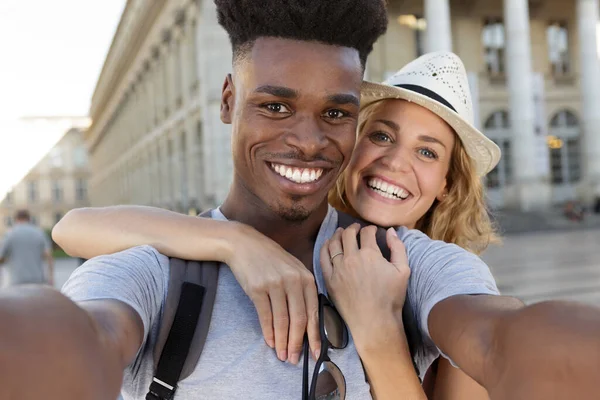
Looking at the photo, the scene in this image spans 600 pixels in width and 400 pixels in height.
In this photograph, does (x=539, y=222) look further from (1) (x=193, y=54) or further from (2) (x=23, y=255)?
(2) (x=23, y=255)

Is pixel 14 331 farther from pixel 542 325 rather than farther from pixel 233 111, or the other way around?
pixel 233 111

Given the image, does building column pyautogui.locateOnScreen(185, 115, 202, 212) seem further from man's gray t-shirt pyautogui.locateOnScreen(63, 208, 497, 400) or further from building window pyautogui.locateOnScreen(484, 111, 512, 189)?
man's gray t-shirt pyautogui.locateOnScreen(63, 208, 497, 400)

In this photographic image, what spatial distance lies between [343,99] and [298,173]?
0.20m

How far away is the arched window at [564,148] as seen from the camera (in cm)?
3195

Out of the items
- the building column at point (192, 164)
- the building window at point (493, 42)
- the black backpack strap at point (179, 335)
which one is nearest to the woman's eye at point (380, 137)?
the black backpack strap at point (179, 335)

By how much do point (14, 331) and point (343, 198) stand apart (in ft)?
6.74

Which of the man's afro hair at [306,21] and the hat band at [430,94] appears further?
the hat band at [430,94]

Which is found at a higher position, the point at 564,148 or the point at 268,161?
the point at 564,148

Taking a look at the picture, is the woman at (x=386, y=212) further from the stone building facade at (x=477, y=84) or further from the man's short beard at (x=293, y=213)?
the stone building facade at (x=477, y=84)

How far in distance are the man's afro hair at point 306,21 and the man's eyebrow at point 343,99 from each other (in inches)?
5.0

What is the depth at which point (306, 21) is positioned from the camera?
5.09 feet

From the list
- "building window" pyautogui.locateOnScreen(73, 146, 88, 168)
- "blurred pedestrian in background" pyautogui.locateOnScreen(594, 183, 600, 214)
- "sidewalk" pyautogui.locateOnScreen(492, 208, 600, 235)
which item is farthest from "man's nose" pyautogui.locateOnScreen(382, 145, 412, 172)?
"building window" pyautogui.locateOnScreen(73, 146, 88, 168)

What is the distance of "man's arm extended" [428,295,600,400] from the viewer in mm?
810

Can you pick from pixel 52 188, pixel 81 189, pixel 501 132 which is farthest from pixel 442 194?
pixel 81 189
